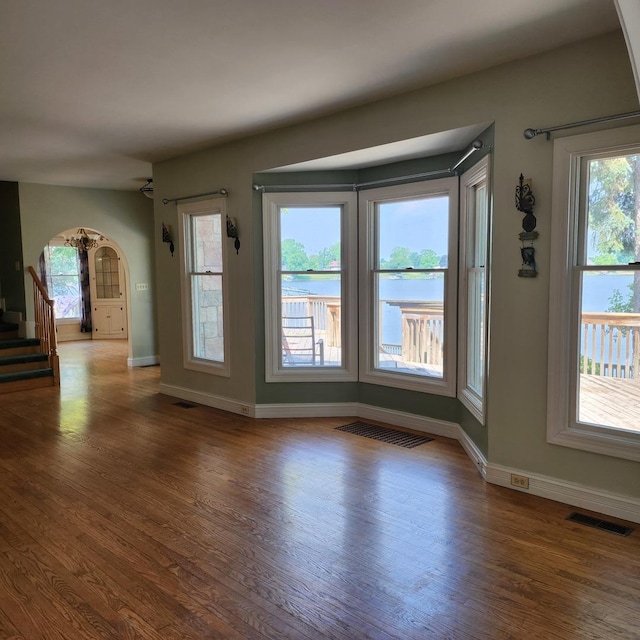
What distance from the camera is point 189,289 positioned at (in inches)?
229

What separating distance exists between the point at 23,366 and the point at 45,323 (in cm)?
64

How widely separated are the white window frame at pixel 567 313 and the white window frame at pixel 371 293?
1.22 m

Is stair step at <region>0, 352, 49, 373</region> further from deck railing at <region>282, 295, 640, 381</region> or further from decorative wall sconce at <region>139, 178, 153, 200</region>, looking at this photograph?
deck railing at <region>282, 295, 640, 381</region>

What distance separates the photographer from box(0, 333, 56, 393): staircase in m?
6.48

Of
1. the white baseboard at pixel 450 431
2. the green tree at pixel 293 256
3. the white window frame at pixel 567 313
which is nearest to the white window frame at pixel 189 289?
the white baseboard at pixel 450 431

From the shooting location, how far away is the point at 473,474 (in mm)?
3564

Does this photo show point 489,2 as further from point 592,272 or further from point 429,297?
point 429,297

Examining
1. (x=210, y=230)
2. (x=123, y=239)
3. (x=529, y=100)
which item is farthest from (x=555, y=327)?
(x=123, y=239)

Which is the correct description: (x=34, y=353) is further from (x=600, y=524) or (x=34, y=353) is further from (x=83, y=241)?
(x=600, y=524)

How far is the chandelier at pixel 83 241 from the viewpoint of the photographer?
11070 mm

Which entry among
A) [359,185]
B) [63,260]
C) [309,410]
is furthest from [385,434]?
[63,260]

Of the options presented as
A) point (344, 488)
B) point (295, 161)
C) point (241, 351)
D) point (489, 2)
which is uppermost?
point (489, 2)

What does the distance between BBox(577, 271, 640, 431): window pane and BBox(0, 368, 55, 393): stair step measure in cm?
626

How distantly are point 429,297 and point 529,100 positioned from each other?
5.95 ft
